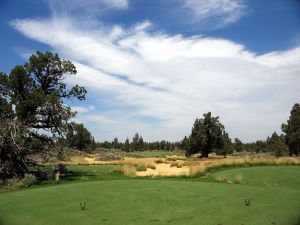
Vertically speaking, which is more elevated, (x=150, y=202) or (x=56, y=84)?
(x=56, y=84)

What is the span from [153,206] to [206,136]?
3693 cm

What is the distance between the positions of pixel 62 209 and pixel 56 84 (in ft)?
44.6

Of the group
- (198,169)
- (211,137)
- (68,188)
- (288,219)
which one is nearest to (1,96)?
(68,188)

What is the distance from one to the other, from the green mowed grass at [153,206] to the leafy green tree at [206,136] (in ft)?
109

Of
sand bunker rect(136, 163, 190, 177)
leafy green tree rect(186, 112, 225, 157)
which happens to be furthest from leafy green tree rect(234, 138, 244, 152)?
sand bunker rect(136, 163, 190, 177)

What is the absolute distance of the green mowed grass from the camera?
769 cm

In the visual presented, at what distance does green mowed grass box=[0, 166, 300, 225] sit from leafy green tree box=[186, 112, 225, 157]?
3337cm

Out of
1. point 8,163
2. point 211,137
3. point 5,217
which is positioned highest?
point 211,137

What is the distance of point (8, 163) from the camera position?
1834 centimetres

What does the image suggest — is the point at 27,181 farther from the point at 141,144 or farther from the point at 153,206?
the point at 141,144

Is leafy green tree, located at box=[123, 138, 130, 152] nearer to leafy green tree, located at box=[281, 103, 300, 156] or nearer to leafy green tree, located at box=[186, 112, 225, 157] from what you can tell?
leafy green tree, located at box=[186, 112, 225, 157]

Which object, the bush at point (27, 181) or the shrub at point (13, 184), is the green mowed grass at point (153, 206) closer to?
the shrub at point (13, 184)

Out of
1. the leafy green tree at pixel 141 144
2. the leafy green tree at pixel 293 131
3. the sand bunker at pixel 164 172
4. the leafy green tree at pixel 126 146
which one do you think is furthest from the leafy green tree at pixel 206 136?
the leafy green tree at pixel 141 144

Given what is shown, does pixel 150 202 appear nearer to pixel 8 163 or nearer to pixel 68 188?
pixel 68 188
